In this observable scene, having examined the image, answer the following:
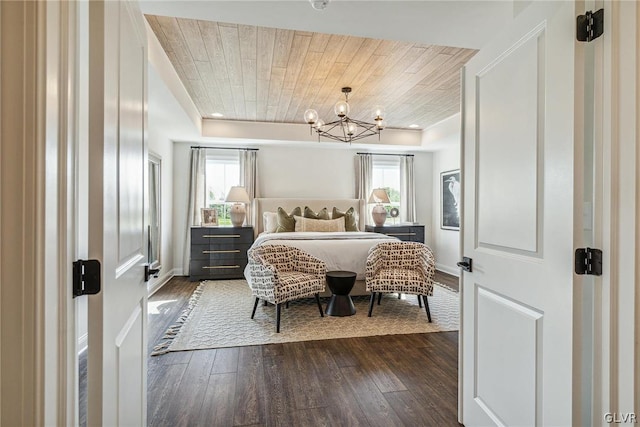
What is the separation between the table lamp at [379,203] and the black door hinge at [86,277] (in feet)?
18.0

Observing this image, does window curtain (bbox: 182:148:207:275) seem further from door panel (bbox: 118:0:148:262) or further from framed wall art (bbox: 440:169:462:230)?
door panel (bbox: 118:0:148:262)

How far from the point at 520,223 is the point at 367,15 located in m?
1.52

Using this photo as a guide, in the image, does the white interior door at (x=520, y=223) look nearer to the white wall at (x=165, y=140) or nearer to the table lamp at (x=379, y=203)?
the white wall at (x=165, y=140)

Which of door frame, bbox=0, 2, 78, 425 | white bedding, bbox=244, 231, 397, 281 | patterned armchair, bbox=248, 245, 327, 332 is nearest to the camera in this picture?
door frame, bbox=0, 2, 78, 425

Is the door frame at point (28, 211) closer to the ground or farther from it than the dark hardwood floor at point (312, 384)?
farther from it

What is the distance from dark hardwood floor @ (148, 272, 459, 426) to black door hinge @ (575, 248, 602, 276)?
4.00ft

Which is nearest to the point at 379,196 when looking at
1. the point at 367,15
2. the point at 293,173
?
the point at 293,173

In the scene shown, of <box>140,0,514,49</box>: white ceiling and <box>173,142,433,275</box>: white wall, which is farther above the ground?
<box>140,0,514,49</box>: white ceiling

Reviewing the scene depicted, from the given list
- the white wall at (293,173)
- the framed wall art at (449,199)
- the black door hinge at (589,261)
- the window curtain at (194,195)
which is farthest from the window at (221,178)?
the black door hinge at (589,261)

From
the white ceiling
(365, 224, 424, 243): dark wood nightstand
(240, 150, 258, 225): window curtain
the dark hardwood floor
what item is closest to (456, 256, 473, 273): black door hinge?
the dark hardwood floor

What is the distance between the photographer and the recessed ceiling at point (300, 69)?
271 cm

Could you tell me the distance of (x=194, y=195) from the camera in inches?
228

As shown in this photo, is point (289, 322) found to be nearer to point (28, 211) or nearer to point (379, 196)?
point (28, 211)

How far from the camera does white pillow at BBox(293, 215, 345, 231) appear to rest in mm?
5418
